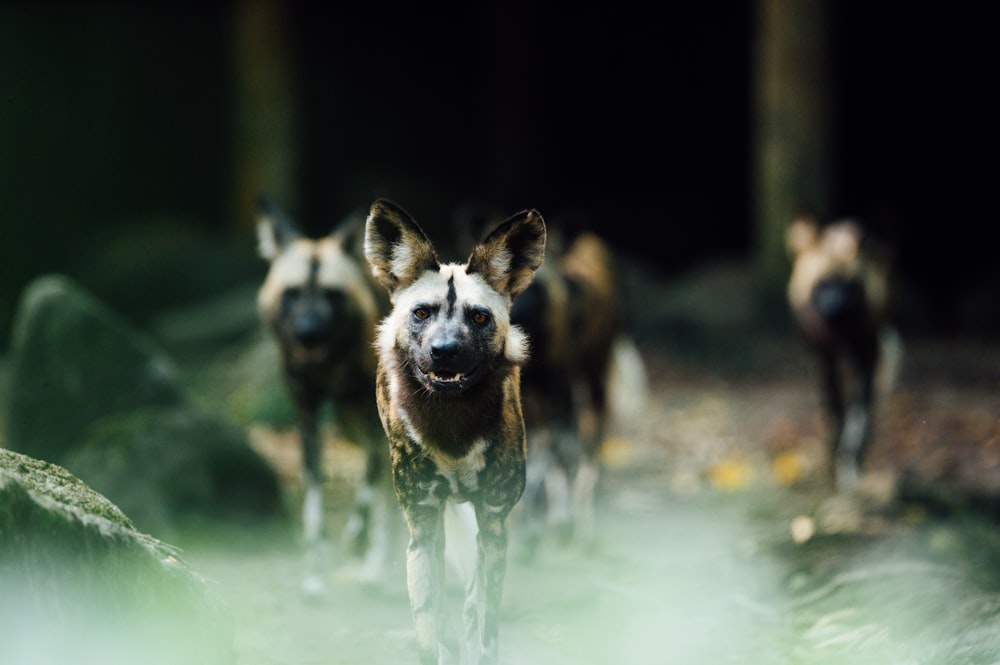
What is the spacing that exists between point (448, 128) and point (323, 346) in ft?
33.5

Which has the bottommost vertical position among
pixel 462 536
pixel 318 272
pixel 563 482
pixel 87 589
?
pixel 87 589

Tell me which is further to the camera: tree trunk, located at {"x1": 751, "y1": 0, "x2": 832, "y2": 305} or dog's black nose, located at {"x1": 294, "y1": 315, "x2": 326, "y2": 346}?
tree trunk, located at {"x1": 751, "y1": 0, "x2": 832, "y2": 305}

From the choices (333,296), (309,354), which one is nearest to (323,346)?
(309,354)

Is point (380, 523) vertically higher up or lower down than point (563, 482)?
lower down

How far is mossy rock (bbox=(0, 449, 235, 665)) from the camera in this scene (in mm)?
2572

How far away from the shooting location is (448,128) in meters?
14.6

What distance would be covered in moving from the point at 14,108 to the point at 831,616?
11.4 meters

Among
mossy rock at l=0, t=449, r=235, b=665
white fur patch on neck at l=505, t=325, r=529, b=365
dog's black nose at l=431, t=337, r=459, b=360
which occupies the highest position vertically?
white fur patch on neck at l=505, t=325, r=529, b=365

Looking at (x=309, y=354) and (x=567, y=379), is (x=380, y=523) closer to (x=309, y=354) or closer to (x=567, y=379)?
(x=309, y=354)

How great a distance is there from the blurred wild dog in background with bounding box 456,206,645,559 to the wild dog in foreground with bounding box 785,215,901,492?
3.73 ft

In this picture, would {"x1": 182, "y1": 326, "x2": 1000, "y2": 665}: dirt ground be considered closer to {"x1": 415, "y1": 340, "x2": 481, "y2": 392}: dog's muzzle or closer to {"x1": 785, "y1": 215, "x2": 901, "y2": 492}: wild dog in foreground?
{"x1": 785, "y1": 215, "x2": 901, "y2": 492}: wild dog in foreground

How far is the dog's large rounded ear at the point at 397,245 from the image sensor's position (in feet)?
10.3

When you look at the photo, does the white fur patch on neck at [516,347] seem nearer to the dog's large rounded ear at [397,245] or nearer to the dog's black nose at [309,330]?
the dog's large rounded ear at [397,245]

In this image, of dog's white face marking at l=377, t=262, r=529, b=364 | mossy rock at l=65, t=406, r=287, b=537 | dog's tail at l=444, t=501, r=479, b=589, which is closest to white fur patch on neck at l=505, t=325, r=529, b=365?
dog's white face marking at l=377, t=262, r=529, b=364
